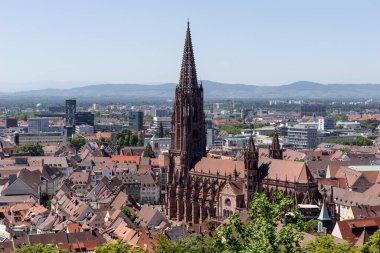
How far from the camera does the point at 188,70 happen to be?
126m

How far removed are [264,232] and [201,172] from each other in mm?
87278

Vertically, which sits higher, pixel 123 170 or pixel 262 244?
pixel 262 244

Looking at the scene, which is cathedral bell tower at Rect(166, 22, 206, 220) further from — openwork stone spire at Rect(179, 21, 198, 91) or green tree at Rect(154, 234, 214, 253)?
green tree at Rect(154, 234, 214, 253)

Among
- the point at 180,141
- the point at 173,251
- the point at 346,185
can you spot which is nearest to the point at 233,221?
the point at 173,251

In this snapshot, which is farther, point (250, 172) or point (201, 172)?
point (201, 172)

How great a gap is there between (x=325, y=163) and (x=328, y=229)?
7585 centimetres

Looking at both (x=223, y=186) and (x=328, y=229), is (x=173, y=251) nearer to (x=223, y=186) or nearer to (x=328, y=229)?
(x=328, y=229)

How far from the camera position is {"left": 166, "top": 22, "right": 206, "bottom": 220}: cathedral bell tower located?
12544 cm

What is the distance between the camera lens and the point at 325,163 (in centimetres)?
16425

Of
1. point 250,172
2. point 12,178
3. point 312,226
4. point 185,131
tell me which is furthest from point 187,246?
point 12,178

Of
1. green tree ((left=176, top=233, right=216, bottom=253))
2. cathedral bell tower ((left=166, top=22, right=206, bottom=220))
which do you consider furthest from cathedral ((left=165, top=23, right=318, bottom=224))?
green tree ((left=176, top=233, right=216, bottom=253))

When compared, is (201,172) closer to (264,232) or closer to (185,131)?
(185,131)

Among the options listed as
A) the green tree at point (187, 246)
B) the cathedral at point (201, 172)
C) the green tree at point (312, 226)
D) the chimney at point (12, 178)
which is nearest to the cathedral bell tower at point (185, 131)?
the cathedral at point (201, 172)

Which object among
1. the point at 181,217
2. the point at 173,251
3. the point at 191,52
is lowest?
the point at 181,217
